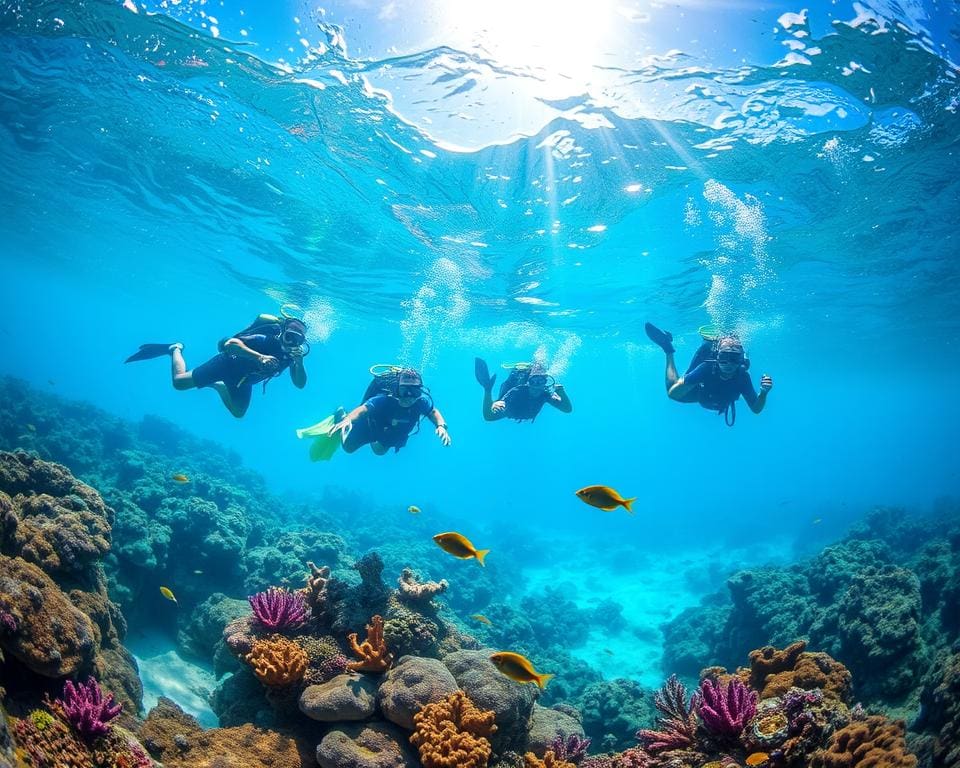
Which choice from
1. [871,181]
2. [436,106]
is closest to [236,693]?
[436,106]


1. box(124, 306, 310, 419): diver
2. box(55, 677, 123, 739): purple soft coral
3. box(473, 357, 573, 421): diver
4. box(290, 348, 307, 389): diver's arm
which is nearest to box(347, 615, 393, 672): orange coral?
box(55, 677, 123, 739): purple soft coral

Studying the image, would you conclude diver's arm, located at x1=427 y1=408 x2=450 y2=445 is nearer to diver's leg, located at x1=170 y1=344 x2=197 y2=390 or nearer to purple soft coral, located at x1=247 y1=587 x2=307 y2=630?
purple soft coral, located at x1=247 y1=587 x2=307 y2=630

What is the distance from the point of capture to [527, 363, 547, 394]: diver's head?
11188 mm

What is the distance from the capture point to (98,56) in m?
12.8

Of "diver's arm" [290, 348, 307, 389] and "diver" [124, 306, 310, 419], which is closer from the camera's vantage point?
"diver" [124, 306, 310, 419]

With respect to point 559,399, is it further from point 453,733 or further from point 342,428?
point 453,733

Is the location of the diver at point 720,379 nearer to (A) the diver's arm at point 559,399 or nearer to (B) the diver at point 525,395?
(A) the diver's arm at point 559,399

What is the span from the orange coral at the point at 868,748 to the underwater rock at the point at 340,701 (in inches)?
145

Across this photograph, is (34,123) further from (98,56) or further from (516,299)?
(516,299)

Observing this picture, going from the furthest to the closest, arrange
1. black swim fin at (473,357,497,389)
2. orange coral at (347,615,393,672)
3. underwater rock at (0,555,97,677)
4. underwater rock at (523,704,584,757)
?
black swim fin at (473,357,497,389) < underwater rock at (523,704,584,757) < orange coral at (347,615,393,672) < underwater rock at (0,555,97,677)

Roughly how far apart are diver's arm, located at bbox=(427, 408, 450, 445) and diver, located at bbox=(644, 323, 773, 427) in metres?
5.25

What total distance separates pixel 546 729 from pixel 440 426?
470 centimetres

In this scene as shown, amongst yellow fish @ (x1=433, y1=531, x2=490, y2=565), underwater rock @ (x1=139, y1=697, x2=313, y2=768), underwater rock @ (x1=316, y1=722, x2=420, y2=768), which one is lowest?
underwater rock @ (x1=139, y1=697, x2=313, y2=768)

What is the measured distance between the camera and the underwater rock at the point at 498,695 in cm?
470
